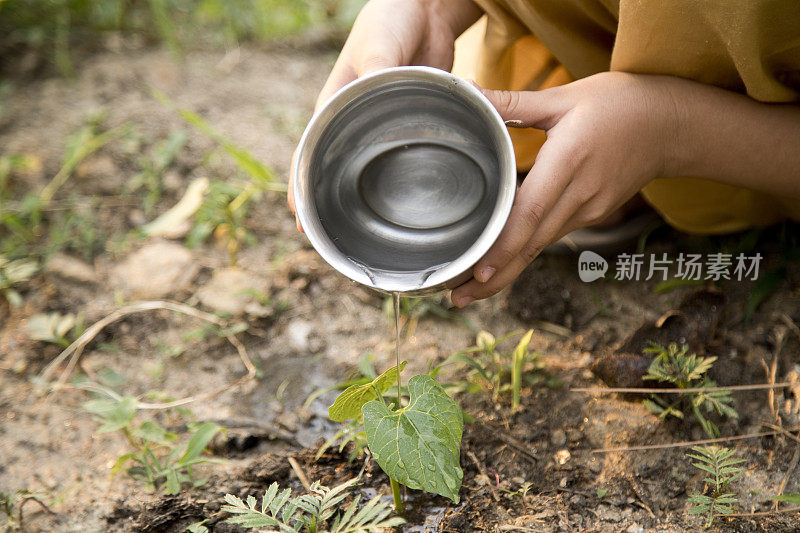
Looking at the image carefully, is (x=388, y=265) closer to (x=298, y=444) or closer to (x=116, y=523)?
(x=298, y=444)

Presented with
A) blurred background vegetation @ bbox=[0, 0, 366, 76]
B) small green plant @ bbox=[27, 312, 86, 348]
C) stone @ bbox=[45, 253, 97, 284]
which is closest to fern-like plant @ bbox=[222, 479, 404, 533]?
small green plant @ bbox=[27, 312, 86, 348]

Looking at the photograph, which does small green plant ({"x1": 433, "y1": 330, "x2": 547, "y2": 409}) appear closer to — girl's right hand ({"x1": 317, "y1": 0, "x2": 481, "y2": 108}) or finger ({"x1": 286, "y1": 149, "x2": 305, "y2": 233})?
finger ({"x1": 286, "y1": 149, "x2": 305, "y2": 233})

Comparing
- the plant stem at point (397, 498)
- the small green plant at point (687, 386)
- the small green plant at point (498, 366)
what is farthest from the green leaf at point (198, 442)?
the small green plant at point (687, 386)

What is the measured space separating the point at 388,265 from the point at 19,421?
38.2 inches

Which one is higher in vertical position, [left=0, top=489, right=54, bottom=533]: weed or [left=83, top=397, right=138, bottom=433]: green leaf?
[left=83, top=397, right=138, bottom=433]: green leaf

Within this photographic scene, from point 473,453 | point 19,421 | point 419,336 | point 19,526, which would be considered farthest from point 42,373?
point 473,453

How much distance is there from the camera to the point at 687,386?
4.56ft

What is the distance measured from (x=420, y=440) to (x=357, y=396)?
0.14 m

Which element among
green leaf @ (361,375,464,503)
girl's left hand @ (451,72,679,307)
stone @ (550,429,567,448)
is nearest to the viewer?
green leaf @ (361,375,464,503)

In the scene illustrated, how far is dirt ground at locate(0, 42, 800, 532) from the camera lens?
1.29 metres

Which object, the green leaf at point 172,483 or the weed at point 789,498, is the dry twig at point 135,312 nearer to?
the green leaf at point 172,483

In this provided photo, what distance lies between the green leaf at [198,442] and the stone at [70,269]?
2.46 feet

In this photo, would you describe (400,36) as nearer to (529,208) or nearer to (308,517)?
(529,208)

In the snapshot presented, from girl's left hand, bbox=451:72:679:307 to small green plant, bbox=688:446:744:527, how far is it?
46 centimetres
